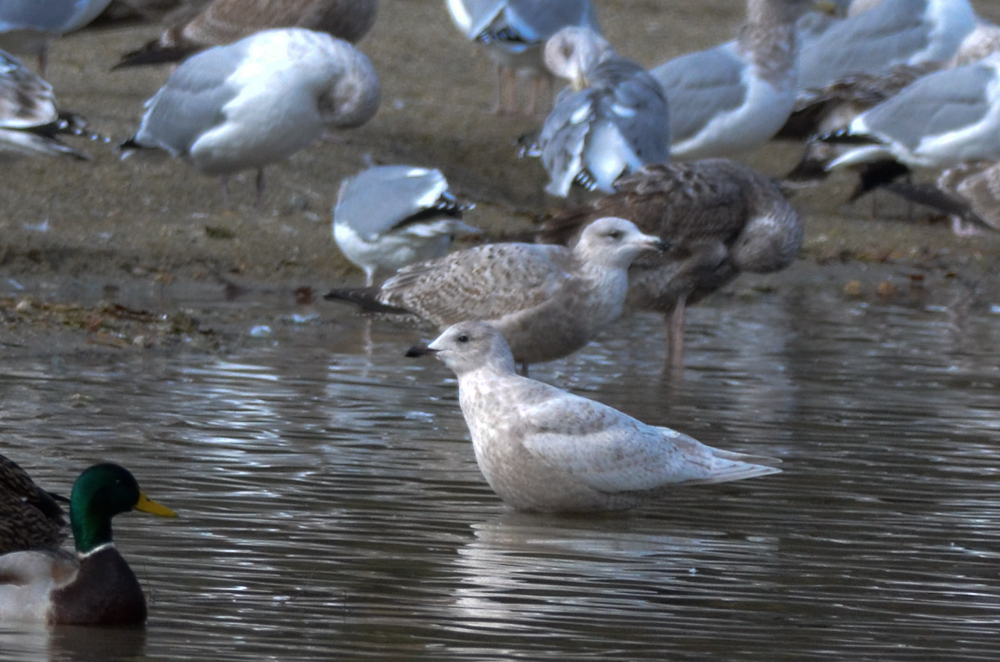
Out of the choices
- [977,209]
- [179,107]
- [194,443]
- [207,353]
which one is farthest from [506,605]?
[977,209]

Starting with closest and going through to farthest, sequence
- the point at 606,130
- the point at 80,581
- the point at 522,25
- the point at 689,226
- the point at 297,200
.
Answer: the point at 80,581, the point at 689,226, the point at 606,130, the point at 297,200, the point at 522,25

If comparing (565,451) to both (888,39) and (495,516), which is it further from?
(888,39)

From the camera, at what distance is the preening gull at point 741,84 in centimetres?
1400

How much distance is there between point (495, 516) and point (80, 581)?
6.15 ft

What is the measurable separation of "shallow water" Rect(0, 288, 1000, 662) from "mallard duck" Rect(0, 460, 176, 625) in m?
0.05

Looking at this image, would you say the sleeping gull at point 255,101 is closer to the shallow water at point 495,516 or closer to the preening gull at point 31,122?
the preening gull at point 31,122

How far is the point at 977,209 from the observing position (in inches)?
519

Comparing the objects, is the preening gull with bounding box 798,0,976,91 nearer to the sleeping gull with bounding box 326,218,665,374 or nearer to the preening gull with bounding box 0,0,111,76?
the preening gull with bounding box 0,0,111,76

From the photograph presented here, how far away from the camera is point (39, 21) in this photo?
14.4m

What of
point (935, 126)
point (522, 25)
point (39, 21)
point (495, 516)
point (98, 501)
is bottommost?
point (495, 516)

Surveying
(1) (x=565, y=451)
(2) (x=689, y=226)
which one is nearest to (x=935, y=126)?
(2) (x=689, y=226)

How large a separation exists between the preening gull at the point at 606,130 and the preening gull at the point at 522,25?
3.66 metres

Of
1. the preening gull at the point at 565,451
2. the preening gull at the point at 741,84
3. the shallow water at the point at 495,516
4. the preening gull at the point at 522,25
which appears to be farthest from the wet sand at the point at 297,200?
the preening gull at the point at 565,451

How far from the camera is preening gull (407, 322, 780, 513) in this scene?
19.9 ft
